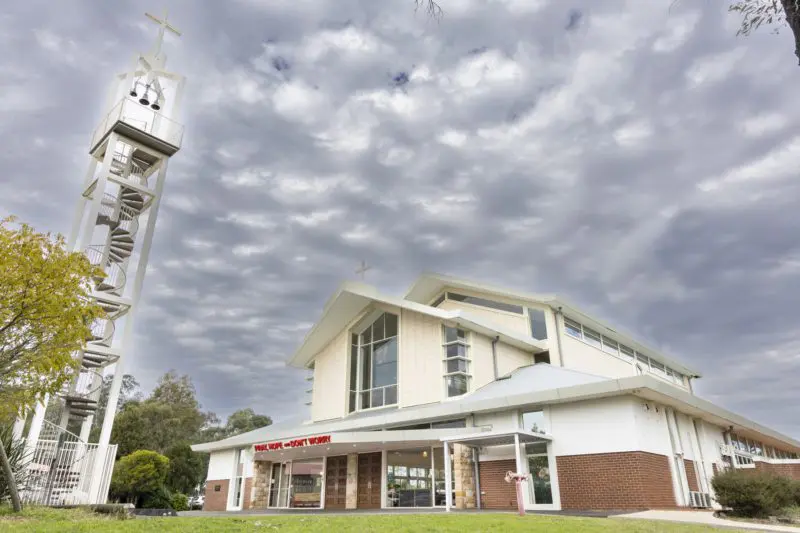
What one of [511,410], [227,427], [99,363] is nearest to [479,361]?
[511,410]

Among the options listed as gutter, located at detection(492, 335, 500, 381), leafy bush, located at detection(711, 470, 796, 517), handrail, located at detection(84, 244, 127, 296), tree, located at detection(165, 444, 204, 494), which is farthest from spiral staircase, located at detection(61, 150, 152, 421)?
tree, located at detection(165, 444, 204, 494)

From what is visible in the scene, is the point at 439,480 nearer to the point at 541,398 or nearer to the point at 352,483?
the point at 352,483

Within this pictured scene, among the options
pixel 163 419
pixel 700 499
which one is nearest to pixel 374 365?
pixel 700 499

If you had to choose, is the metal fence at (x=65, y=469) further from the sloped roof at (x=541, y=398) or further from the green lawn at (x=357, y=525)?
the sloped roof at (x=541, y=398)

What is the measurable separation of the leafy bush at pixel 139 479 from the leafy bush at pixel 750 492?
2760 centimetres

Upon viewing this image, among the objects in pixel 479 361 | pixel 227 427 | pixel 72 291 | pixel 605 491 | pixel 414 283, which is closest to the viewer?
pixel 72 291

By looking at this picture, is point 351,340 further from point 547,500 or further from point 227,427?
point 227,427

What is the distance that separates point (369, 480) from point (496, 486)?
5.57 meters

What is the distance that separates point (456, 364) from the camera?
19031mm

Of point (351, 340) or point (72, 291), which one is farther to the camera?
point (351, 340)

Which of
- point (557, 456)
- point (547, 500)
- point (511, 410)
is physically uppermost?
point (511, 410)

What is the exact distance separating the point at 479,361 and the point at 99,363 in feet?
43.1

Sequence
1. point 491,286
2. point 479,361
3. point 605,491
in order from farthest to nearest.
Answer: point 491,286 < point 479,361 < point 605,491

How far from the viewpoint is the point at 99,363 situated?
1809 cm
